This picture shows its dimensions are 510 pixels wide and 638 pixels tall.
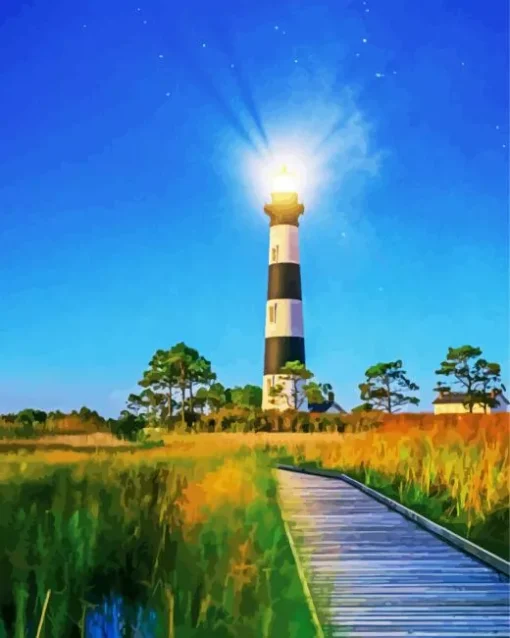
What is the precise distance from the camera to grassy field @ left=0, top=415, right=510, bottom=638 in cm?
269

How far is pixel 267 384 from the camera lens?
21906mm

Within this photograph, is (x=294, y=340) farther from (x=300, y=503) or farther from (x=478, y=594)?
(x=478, y=594)

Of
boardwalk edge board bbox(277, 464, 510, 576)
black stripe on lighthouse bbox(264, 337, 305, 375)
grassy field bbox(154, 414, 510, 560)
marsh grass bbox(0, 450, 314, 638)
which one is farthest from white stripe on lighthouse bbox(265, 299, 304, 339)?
marsh grass bbox(0, 450, 314, 638)

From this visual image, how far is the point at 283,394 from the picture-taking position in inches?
861

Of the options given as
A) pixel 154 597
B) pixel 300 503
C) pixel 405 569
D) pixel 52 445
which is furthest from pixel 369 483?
pixel 154 597

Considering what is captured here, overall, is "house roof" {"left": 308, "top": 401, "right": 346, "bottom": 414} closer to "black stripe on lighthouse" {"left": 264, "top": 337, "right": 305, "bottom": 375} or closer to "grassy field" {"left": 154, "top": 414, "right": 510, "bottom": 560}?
"black stripe on lighthouse" {"left": 264, "top": 337, "right": 305, "bottom": 375}

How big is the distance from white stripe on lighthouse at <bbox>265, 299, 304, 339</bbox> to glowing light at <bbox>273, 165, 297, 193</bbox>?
322cm

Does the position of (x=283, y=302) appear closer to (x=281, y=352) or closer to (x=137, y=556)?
(x=281, y=352)

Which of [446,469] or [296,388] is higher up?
[296,388]

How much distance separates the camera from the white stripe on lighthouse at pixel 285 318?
21422mm

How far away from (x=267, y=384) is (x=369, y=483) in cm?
1370

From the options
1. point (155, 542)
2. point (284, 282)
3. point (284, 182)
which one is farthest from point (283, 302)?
point (155, 542)

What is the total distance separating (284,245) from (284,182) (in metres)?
2.18

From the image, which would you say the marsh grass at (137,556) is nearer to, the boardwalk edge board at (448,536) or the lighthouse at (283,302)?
the boardwalk edge board at (448,536)
